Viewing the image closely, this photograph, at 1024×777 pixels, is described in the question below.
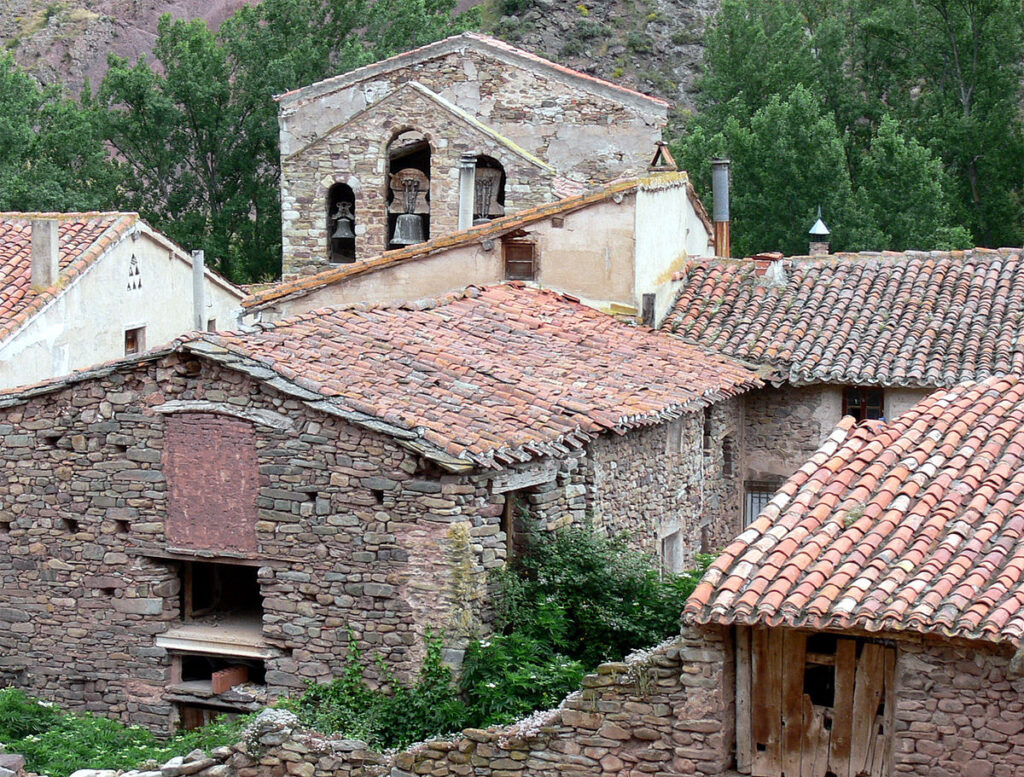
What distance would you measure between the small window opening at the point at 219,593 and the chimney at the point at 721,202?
465 inches

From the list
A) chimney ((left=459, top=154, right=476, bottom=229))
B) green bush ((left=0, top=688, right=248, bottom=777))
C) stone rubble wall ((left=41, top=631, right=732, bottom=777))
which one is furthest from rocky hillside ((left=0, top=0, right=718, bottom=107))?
stone rubble wall ((left=41, top=631, right=732, bottom=777))

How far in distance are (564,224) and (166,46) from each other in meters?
21.4

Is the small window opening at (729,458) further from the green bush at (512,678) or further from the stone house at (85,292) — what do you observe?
the stone house at (85,292)

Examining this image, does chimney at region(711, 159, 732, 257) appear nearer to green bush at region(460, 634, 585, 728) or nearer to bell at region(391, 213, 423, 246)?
bell at region(391, 213, 423, 246)

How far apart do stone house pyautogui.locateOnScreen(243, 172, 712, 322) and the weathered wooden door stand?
916 centimetres

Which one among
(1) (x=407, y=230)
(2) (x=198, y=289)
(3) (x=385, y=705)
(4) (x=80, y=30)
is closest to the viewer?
(3) (x=385, y=705)

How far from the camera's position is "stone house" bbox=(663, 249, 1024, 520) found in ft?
62.4

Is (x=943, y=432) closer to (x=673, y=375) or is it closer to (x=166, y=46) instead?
(x=673, y=375)

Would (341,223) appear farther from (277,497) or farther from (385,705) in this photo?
(385,705)

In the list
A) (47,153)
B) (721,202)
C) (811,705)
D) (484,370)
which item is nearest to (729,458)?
(484,370)

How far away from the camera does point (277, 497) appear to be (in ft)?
44.9

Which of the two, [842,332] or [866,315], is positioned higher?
[866,315]

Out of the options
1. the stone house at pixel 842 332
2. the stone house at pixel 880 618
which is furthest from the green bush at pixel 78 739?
the stone house at pixel 842 332

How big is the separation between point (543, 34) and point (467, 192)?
25.7 meters
